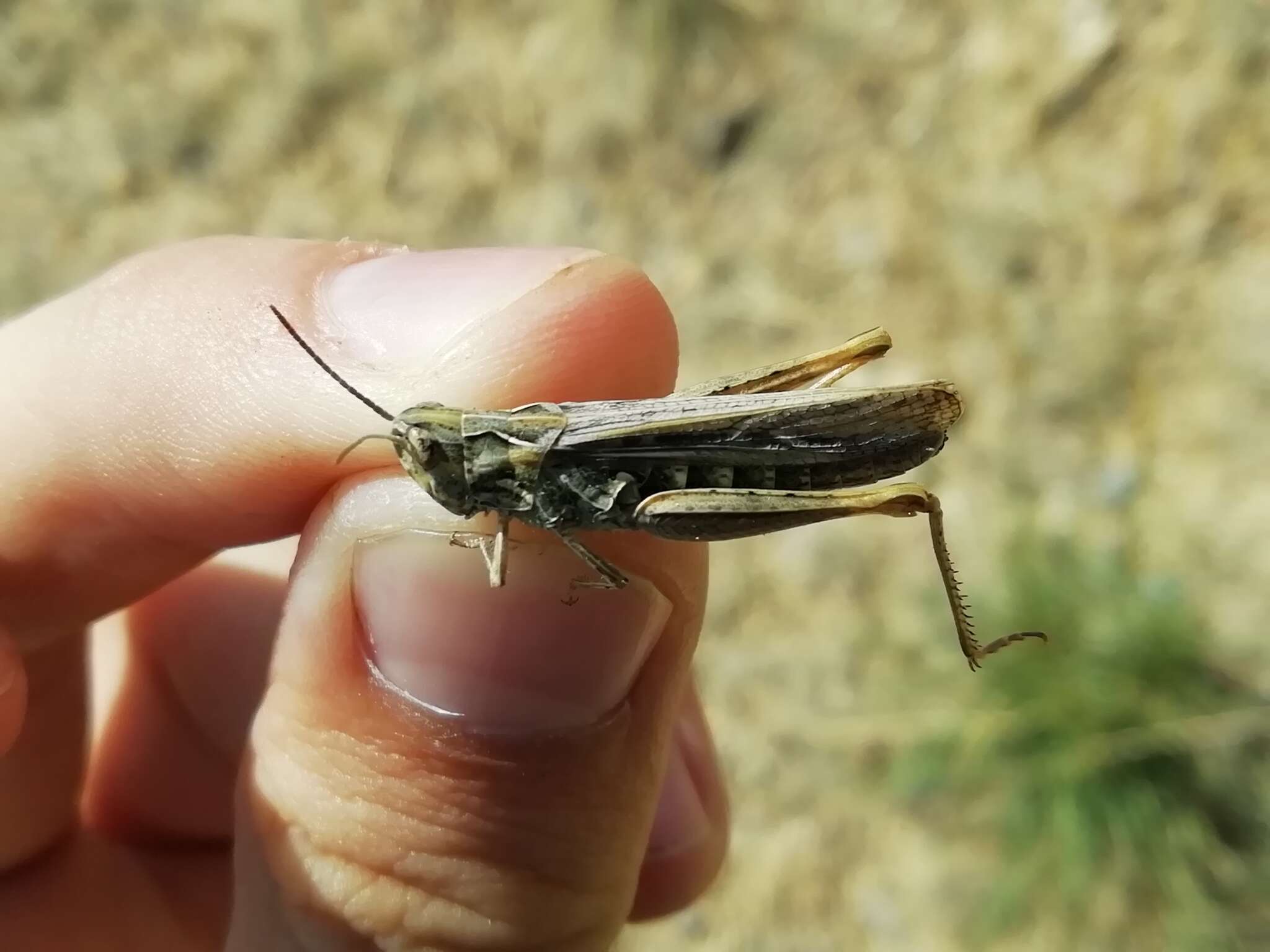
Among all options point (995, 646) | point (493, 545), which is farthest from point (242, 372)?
point (995, 646)

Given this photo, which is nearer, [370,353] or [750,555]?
[370,353]

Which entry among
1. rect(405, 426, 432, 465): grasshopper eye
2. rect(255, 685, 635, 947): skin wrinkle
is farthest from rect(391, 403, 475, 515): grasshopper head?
rect(255, 685, 635, 947): skin wrinkle

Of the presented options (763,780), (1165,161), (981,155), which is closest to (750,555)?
(763,780)

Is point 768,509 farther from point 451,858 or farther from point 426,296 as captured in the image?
→ point 451,858

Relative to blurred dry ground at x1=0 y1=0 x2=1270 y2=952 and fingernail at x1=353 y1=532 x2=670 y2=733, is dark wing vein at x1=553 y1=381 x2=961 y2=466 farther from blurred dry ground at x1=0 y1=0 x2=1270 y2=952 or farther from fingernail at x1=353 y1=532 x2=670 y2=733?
blurred dry ground at x1=0 y1=0 x2=1270 y2=952

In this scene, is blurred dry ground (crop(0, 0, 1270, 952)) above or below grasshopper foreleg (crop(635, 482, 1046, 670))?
below

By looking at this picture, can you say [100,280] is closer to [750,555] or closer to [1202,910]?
[750,555]
